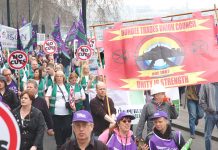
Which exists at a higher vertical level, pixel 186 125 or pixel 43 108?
pixel 43 108

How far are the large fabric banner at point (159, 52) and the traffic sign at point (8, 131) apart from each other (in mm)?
3621

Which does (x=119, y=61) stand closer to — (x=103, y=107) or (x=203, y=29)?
(x=103, y=107)

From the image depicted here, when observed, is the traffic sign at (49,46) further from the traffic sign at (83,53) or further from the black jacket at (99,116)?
the black jacket at (99,116)

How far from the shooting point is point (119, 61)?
262 inches

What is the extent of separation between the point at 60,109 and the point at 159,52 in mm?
2566

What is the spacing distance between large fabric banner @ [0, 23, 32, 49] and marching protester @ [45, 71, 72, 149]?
5.77 m

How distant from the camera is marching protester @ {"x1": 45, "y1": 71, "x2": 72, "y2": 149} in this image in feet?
27.7

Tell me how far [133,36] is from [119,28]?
0.23 m

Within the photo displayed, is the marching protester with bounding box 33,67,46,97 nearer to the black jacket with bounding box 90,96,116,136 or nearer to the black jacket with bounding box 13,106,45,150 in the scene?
the black jacket with bounding box 90,96,116,136

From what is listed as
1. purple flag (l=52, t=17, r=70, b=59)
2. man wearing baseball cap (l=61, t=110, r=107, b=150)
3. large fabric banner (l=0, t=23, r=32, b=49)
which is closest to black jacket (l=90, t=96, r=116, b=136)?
man wearing baseball cap (l=61, t=110, r=107, b=150)

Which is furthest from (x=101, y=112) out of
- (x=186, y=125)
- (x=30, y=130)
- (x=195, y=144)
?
(x=186, y=125)

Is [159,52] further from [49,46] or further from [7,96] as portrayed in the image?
[49,46]

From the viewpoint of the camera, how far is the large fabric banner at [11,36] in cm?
1393

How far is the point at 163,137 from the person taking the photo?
487 centimetres
